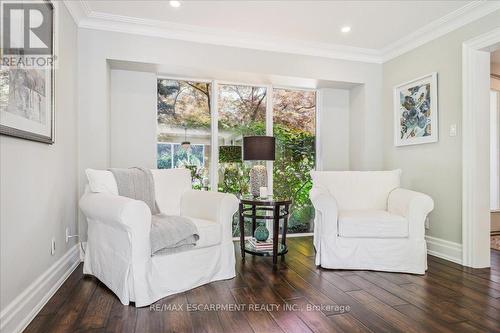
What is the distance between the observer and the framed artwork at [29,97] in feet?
5.21

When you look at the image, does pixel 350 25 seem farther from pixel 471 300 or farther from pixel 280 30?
pixel 471 300

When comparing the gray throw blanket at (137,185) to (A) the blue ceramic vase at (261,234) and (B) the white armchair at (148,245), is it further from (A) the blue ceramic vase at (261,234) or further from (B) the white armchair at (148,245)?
(A) the blue ceramic vase at (261,234)

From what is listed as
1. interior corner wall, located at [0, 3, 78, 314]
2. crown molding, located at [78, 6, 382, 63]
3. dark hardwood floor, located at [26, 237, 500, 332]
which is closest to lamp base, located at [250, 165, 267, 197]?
dark hardwood floor, located at [26, 237, 500, 332]

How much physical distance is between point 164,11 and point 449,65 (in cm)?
279

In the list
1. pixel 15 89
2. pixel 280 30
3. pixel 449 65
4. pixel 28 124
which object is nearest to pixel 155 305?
pixel 28 124

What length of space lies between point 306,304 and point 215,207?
98cm

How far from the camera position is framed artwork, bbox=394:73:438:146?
3.20 meters

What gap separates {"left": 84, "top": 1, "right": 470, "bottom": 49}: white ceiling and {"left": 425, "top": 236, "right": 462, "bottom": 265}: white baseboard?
7.20 ft

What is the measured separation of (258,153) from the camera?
308 centimetres

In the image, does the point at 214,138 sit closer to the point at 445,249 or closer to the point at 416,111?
the point at 416,111

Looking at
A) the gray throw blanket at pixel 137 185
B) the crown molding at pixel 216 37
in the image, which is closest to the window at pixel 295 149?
the crown molding at pixel 216 37

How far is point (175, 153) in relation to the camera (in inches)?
142

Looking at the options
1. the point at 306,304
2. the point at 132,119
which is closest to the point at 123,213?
the point at 306,304

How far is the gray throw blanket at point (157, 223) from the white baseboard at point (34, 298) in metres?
0.71
